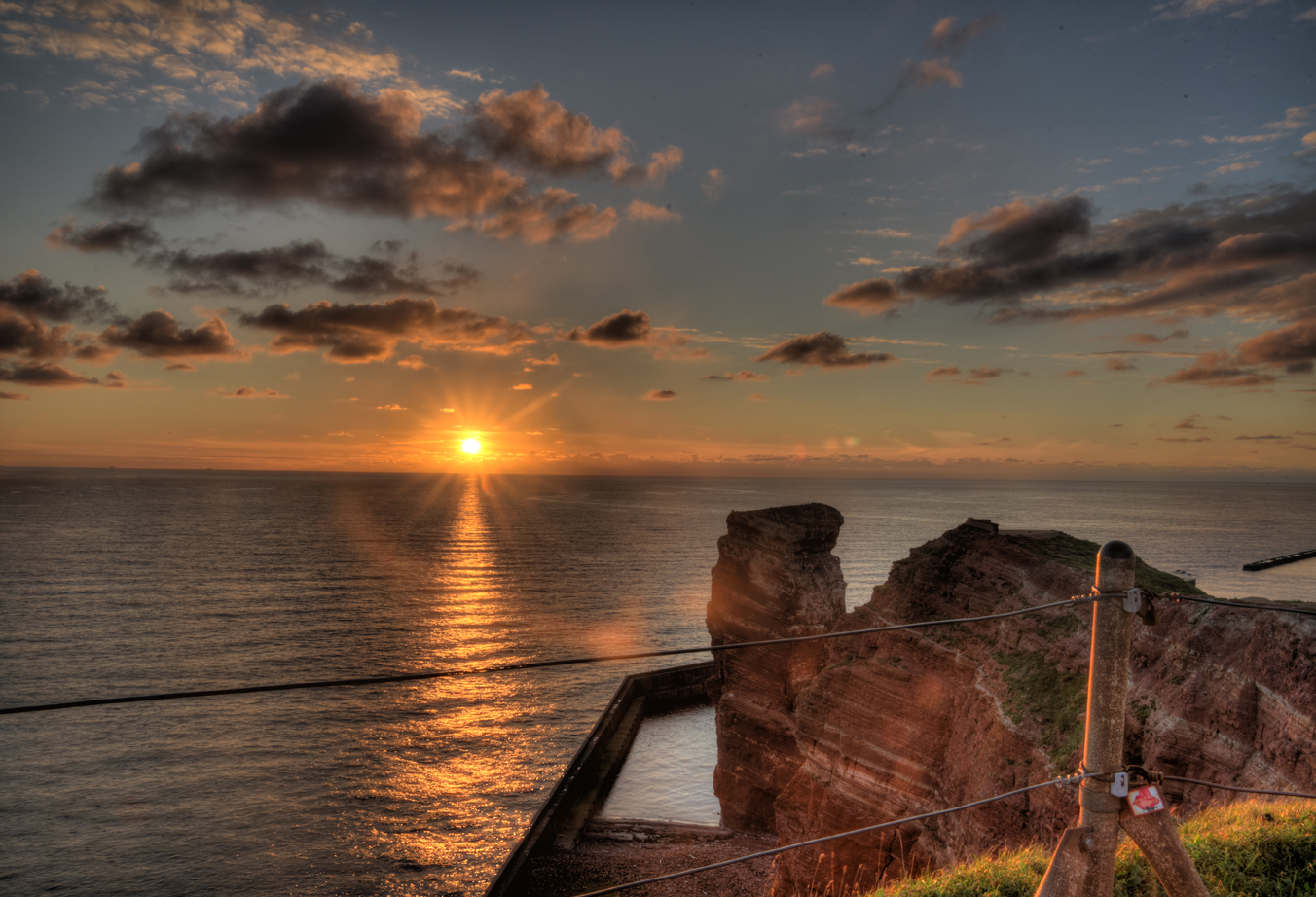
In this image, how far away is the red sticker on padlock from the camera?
428cm

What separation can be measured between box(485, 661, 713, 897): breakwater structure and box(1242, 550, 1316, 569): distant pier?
76234mm

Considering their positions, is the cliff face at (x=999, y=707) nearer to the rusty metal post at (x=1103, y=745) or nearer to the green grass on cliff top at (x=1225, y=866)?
the green grass on cliff top at (x=1225, y=866)

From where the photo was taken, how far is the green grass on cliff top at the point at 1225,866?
600cm

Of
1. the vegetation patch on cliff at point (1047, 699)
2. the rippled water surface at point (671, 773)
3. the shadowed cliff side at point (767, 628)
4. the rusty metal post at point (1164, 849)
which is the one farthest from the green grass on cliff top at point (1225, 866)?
Result: the rippled water surface at point (671, 773)

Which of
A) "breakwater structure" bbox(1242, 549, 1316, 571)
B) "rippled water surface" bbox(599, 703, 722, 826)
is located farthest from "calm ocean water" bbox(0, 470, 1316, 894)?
"rippled water surface" bbox(599, 703, 722, 826)

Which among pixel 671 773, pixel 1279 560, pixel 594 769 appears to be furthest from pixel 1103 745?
pixel 1279 560

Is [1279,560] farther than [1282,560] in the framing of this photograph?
No

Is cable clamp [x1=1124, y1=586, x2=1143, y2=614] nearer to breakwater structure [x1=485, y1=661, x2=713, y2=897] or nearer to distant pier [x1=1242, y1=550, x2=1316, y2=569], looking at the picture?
breakwater structure [x1=485, y1=661, x2=713, y2=897]

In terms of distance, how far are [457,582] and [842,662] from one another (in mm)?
71564

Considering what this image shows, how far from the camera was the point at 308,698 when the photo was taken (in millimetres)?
47469

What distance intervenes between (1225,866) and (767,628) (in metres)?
21.6

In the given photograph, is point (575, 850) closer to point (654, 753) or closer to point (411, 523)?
point (654, 753)

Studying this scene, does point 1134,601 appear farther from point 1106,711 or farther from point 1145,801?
point 1145,801

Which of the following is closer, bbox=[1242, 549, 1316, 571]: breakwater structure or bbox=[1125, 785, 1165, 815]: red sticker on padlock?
bbox=[1125, 785, 1165, 815]: red sticker on padlock
